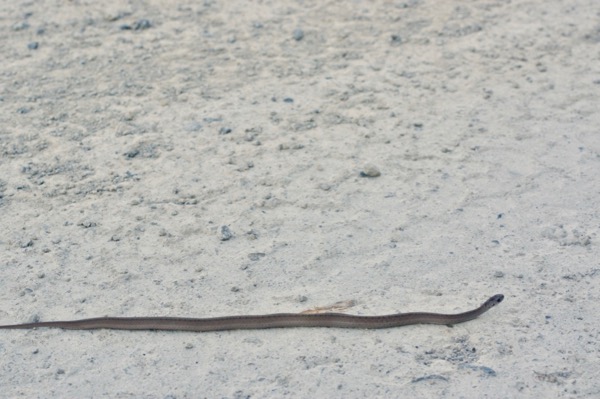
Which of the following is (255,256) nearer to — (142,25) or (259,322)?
(259,322)

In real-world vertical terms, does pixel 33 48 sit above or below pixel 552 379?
above

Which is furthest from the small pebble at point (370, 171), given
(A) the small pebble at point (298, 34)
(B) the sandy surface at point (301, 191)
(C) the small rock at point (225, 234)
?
(A) the small pebble at point (298, 34)

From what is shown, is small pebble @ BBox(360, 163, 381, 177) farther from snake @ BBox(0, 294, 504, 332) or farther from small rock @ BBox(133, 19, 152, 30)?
small rock @ BBox(133, 19, 152, 30)

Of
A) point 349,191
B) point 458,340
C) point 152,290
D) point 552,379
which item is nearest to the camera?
point 552,379

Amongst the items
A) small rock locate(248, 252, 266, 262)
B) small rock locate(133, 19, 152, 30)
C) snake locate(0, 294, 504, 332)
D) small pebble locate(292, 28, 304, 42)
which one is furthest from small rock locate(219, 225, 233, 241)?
small rock locate(133, 19, 152, 30)

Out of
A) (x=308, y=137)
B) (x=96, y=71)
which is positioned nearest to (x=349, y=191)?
(x=308, y=137)

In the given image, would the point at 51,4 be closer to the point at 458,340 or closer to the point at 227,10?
the point at 227,10

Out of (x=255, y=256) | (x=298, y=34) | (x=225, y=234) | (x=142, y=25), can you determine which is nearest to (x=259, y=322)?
(x=255, y=256)
